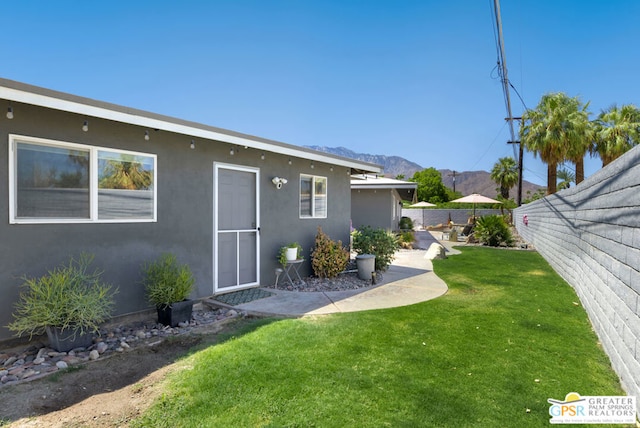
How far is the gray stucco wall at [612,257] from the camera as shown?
303 cm

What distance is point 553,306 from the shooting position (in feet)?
18.8

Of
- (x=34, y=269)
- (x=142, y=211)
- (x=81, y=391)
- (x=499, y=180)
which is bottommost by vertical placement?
(x=81, y=391)

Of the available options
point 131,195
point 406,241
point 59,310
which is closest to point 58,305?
point 59,310

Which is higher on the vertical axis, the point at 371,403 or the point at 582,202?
the point at 582,202

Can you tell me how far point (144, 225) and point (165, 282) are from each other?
0.94 meters

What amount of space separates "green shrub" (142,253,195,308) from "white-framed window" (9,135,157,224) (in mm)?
733

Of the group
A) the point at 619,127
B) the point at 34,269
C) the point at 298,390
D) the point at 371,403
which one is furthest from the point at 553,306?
the point at 619,127

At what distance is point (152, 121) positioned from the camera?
476cm

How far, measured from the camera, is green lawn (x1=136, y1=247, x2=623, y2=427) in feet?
8.52

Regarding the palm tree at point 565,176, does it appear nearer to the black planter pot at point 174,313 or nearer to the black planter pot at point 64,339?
the black planter pot at point 174,313

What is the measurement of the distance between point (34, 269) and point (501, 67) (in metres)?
13.7

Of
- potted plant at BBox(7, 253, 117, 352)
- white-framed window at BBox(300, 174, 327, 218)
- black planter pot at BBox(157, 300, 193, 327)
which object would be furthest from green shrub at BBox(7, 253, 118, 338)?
white-framed window at BBox(300, 174, 327, 218)

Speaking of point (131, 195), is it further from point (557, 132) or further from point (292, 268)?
point (557, 132)

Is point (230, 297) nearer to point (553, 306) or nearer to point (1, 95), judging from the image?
point (1, 95)
